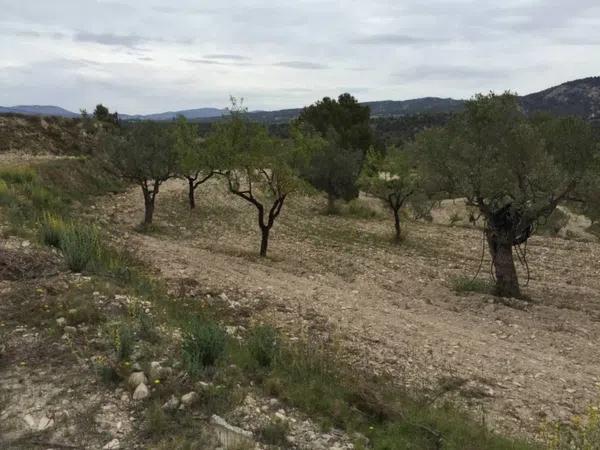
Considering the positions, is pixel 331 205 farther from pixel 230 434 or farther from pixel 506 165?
pixel 230 434

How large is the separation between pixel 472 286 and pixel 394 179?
10.6m

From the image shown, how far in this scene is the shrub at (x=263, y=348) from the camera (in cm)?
778

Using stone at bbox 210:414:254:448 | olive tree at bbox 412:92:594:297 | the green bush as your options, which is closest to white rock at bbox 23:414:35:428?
stone at bbox 210:414:254:448

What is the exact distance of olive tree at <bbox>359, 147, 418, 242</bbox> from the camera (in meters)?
26.2

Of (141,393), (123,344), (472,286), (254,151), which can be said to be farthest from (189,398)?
(254,151)

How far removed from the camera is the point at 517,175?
15625 millimetres

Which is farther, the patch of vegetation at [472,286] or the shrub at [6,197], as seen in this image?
the shrub at [6,197]

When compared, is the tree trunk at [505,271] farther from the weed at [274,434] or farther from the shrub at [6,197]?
the shrub at [6,197]

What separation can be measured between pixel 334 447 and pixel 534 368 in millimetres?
6111

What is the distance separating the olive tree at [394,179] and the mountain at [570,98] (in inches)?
4864

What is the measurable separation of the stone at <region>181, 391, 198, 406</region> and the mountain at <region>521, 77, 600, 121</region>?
147 m

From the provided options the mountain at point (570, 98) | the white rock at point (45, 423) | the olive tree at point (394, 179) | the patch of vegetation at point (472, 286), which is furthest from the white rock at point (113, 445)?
the mountain at point (570, 98)

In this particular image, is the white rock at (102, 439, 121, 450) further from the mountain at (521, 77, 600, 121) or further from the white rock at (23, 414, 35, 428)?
the mountain at (521, 77, 600, 121)

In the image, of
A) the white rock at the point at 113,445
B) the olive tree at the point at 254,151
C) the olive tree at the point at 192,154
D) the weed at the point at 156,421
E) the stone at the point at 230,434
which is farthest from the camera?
the olive tree at the point at 192,154
